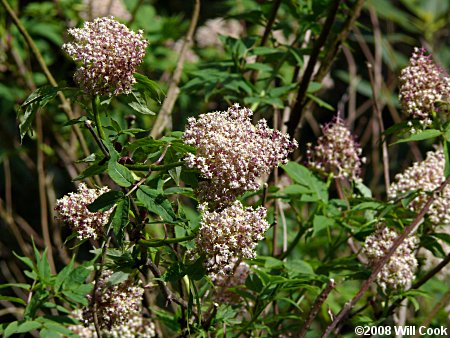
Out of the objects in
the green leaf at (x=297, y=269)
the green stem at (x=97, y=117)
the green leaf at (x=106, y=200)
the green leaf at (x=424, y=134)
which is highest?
the green leaf at (x=424, y=134)

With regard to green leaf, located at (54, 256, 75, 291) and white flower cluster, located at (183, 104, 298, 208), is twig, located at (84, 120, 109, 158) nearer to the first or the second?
white flower cluster, located at (183, 104, 298, 208)

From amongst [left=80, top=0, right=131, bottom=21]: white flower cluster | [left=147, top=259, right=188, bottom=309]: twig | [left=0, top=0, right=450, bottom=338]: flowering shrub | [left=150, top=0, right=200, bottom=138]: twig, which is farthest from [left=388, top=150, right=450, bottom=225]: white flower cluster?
[left=80, top=0, right=131, bottom=21]: white flower cluster

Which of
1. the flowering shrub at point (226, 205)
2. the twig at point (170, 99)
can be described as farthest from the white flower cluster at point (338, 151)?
the twig at point (170, 99)

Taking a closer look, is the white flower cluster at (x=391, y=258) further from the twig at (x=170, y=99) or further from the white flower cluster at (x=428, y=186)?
the twig at (x=170, y=99)

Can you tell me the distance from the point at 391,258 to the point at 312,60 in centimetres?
79

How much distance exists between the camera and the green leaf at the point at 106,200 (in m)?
1.34

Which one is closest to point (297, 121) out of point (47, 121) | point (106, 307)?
point (106, 307)

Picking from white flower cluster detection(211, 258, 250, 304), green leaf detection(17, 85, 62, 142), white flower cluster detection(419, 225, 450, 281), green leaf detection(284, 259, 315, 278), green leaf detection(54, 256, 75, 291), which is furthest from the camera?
white flower cluster detection(419, 225, 450, 281)

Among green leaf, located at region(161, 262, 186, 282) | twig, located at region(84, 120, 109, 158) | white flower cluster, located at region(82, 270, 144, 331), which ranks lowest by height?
white flower cluster, located at region(82, 270, 144, 331)

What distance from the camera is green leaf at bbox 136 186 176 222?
1.35 m

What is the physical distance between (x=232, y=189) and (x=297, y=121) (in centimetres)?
119

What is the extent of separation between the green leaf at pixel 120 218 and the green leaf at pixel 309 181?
81cm

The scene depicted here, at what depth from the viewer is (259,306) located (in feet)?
6.12

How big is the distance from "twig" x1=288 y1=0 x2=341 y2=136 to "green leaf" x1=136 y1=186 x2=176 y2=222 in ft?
3.62
